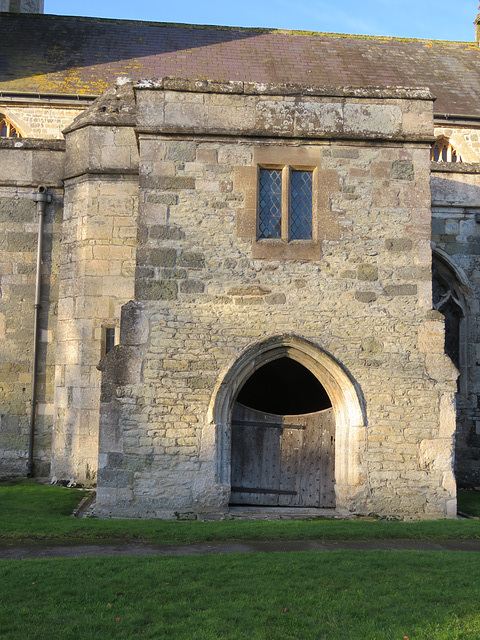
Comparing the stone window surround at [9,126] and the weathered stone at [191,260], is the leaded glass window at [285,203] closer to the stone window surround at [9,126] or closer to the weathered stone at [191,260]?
the weathered stone at [191,260]

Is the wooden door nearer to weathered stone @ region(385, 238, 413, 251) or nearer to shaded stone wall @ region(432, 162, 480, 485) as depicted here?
weathered stone @ region(385, 238, 413, 251)

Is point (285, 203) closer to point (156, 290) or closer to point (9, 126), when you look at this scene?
point (156, 290)

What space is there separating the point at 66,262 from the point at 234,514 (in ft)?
16.7

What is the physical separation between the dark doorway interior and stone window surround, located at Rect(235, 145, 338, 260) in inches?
125

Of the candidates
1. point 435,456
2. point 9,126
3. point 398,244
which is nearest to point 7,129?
point 9,126

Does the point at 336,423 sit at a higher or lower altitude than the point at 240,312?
lower

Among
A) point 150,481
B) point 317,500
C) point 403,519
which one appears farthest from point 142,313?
point 403,519

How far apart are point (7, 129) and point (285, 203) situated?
11.2m

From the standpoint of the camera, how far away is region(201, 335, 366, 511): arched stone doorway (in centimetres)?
907

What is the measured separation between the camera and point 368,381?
934 cm

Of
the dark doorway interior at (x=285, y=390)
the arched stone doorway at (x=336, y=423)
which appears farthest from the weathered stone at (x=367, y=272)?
the dark doorway interior at (x=285, y=390)

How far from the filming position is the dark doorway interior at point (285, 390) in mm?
12711

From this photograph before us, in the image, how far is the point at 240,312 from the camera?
937 centimetres

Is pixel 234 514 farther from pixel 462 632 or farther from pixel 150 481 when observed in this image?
pixel 462 632
